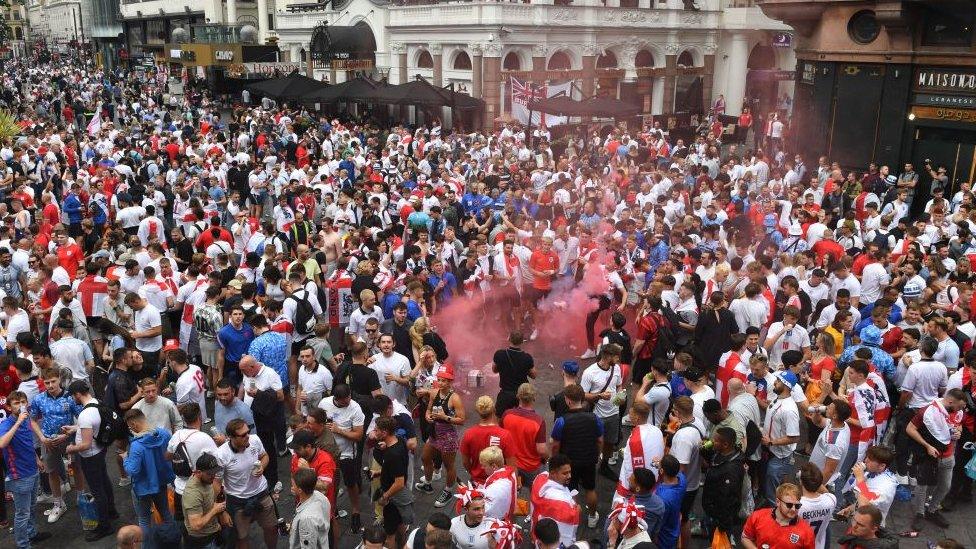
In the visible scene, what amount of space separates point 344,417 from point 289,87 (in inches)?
1019

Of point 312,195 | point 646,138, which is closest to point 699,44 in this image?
point 646,138

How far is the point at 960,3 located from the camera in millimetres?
16734

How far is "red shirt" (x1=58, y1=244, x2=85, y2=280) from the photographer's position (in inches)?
423

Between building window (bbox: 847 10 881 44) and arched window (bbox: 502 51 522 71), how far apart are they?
16.1 meters

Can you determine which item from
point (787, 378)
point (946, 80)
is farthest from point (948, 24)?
point (787, 378)

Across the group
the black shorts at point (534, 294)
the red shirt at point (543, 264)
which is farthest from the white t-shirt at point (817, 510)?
the black shorts at point (534, 294)

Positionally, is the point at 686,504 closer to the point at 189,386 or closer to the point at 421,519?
the point at 421,519

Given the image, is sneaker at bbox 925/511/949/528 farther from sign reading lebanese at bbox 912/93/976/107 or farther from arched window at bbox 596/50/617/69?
arched window at bbox 596/50/617/69

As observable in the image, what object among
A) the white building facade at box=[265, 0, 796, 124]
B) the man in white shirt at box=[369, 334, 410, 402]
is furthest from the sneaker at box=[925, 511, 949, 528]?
the white building facade at box=[265, 0, 796, 124]

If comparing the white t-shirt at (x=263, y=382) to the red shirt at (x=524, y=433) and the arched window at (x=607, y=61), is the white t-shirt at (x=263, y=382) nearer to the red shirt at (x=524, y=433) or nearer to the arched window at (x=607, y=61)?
the red shirt at (x=524, y=433)

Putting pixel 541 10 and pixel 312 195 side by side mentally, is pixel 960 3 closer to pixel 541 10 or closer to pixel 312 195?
pixel 312 195

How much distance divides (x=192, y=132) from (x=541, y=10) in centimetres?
1524

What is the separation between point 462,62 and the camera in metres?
33.6

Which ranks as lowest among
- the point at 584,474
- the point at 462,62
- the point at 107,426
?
the point at 584,474
